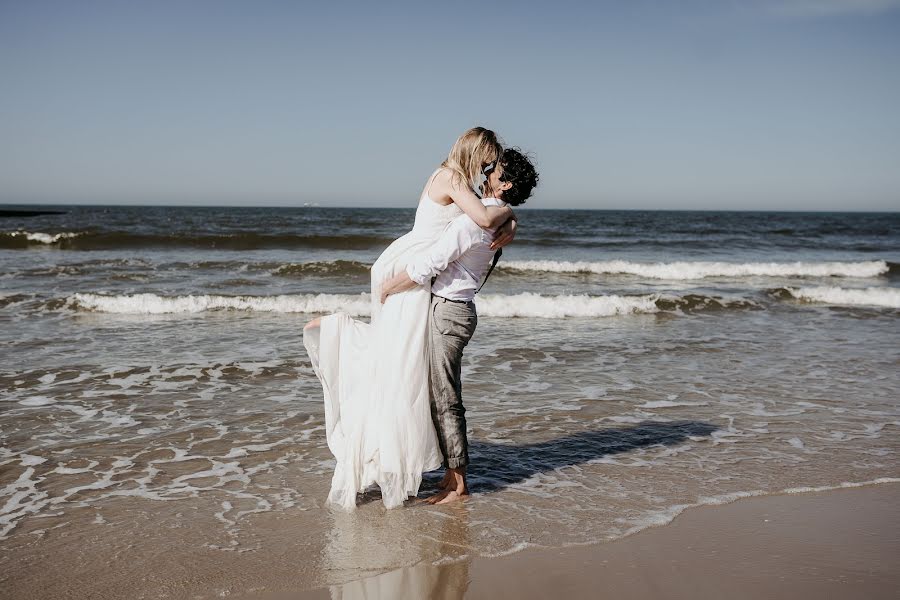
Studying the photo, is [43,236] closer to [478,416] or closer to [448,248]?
[478,416]

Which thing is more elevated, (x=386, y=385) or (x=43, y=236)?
(x=43, y=236)

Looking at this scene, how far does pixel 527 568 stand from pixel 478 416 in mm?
2866

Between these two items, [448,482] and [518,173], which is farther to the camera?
[448,482]

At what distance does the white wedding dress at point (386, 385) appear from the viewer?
4.02m

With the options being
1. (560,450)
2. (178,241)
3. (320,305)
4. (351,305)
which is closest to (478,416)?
(560,450)

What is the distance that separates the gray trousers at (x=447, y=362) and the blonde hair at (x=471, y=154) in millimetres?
748

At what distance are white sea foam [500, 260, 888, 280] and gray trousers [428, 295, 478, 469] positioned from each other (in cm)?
1678

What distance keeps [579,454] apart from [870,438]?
2508 mm

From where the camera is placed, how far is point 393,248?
4.01m

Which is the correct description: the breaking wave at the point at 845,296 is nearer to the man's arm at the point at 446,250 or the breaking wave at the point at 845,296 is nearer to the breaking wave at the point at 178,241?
the man's arm at the point at 446,250

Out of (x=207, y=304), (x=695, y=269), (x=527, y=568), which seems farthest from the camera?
(x=695, y=269)

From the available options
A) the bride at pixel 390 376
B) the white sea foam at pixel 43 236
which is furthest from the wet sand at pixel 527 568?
the white sea foam at pixel 43 236

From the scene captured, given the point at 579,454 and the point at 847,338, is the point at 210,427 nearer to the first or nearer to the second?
the point at 579,454

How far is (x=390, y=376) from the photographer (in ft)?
13.2
